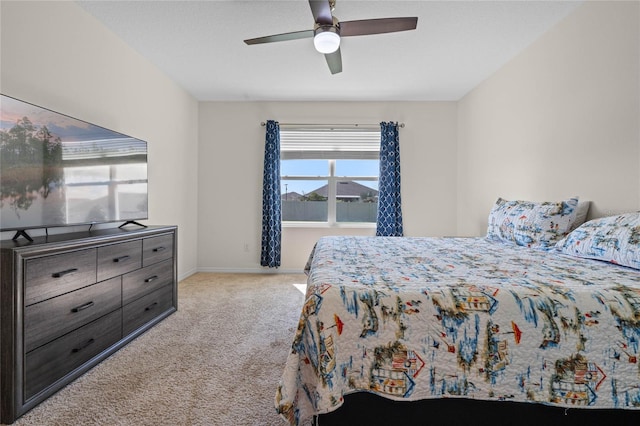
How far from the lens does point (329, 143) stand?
13.8 ft

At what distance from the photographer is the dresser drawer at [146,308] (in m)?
2.12

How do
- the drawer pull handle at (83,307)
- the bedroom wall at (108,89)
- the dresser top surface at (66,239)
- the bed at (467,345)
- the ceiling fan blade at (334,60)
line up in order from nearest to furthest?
the bed at (467,345)
the dresser top surface at (66,239)
the drawer pull handle at (83,307)
the bedroom wall at (108,89)
the ceiling fan blade at (334,60)

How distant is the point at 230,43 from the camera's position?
2709 mm

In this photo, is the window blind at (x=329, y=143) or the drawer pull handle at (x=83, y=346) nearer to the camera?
the drawer pull handle at (x=83, y=346)

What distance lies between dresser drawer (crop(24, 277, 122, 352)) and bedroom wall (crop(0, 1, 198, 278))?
55 centimetres

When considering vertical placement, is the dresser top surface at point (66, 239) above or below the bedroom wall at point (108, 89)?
below

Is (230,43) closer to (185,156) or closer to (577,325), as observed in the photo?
(185,156)

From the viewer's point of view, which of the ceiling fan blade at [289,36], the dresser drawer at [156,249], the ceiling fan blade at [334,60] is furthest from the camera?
the dresser drawer at [156,249]

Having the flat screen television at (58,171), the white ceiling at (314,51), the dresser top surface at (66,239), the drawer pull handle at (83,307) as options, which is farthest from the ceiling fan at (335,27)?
the drawer pull handle at (83,307)

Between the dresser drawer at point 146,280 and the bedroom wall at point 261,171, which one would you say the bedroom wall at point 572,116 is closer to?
the bedroom wall at point 261,171

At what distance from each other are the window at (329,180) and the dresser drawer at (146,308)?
2.07 metres

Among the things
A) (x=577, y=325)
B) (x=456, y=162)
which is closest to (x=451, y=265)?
(x=577, y=325)

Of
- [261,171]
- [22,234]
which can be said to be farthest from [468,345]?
[261,171]

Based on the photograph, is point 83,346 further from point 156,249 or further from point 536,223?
point 536,223
